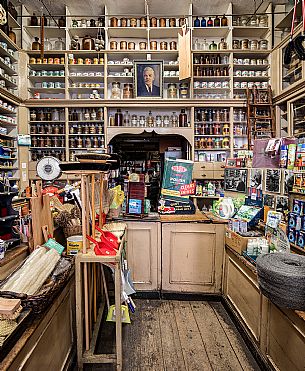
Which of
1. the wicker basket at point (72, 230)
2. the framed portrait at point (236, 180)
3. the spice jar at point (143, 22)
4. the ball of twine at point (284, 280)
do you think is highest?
the spice jar at point (143, 22)

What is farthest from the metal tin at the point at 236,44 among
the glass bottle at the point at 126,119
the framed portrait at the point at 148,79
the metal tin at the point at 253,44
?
the glass bottle at the point at 126,119

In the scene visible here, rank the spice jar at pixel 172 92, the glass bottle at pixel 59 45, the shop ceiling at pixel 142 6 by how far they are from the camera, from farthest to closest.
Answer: the glass bottle at pixel 59 45 < the spice jar at pixel 172 92 < the shop ceiling at pixel 142 6

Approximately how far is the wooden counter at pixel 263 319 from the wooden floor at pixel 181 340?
0.56 ft

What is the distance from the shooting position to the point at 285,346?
1.70 m

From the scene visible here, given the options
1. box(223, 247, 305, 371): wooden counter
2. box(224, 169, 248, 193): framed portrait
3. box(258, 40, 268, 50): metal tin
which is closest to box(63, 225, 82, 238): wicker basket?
box(223, 247, 305, 371): wooden counter

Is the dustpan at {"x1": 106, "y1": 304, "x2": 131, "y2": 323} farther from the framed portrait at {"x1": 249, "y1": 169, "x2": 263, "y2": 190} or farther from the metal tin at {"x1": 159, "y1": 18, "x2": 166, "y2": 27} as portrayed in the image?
the metal tin at {"x1": 159, "y1": 18, "x2": 166, "y2": 27}

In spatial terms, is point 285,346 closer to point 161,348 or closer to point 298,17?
point 161,348

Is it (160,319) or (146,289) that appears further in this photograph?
(146,289)

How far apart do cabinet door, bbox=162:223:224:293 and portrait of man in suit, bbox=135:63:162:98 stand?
3343 mm

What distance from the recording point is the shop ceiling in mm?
5508

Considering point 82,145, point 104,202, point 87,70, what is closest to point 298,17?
point 87,70

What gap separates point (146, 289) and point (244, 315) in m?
1.09

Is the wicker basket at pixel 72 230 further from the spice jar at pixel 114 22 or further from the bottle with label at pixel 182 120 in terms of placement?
the spice jar at pixel 114 22

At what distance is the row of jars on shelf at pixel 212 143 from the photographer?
574 cm
